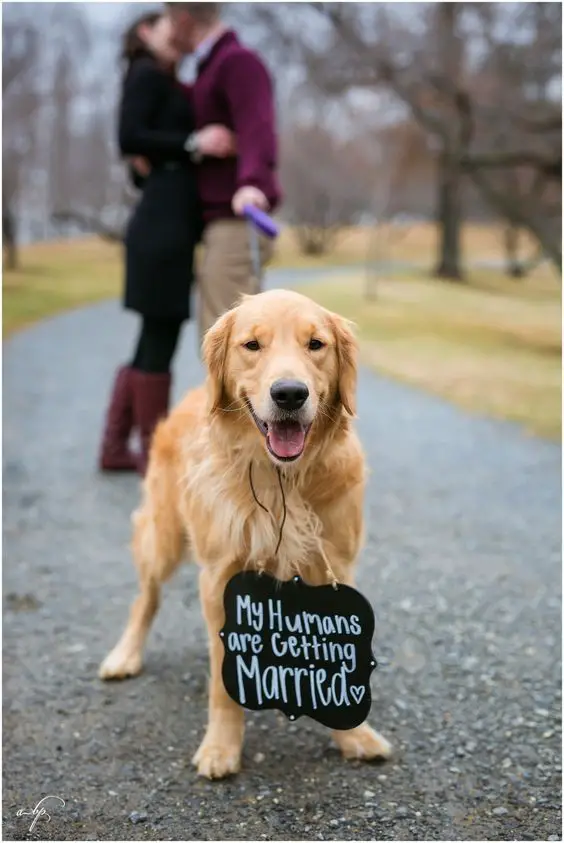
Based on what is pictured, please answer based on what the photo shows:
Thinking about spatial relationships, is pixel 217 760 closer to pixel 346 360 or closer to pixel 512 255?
pixel 346 360

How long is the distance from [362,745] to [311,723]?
0.24m

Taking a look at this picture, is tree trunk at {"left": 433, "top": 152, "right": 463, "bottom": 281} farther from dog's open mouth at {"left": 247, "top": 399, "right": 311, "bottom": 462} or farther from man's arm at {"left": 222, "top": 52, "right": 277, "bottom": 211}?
dog's open mouth at {"left": 247, "top": 399, "right": 311, "bottom": 462}

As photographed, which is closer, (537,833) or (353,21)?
(537,833)

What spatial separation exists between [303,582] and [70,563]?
1.93m

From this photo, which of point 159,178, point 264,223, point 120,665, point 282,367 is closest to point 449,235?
point 159,178

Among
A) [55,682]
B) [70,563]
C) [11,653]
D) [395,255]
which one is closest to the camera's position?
[55,682]

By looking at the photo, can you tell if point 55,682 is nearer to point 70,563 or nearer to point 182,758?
point 182,758

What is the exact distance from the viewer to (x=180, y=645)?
300 cm

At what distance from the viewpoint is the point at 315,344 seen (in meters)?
1.96

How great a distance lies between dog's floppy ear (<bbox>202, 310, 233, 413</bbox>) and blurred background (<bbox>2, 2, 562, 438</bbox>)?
494 cm

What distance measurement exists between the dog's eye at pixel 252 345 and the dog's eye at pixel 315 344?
120mm

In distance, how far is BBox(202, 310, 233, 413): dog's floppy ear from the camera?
80.9 inches

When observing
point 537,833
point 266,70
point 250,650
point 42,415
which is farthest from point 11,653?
point 42,415

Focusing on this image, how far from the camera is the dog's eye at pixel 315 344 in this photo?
1.95 metres
